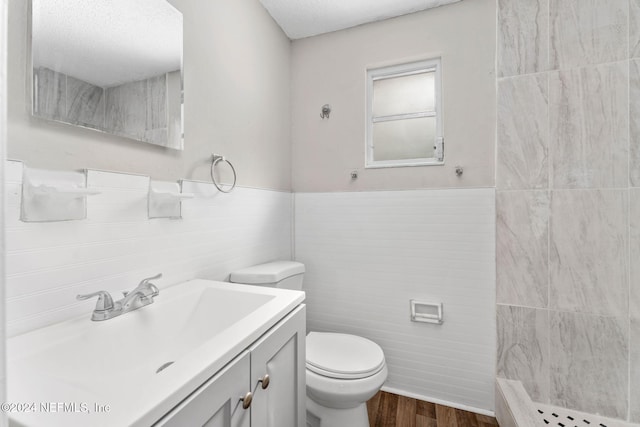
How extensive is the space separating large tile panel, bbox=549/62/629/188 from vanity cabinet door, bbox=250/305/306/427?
153cm

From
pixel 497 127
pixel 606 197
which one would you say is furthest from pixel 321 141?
pixel 606 197

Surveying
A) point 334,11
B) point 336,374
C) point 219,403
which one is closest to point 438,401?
point 336,374

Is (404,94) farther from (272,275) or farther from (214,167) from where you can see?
(272,275)

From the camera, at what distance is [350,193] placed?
190 cm

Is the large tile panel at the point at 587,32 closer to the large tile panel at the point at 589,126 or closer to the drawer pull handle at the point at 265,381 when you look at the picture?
the large tile panel at the point at 589,126

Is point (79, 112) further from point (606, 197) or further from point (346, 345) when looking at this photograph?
point (606, 197)

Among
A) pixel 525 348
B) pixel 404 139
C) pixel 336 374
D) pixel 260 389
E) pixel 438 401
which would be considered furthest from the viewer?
pixel 404 139

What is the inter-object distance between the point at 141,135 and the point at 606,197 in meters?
2.11

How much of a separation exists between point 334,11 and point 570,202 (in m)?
1.76

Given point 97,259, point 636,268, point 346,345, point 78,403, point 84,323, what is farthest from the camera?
point 346,345

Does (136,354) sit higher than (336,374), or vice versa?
(136,354)

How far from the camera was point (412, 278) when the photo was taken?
5.69ft

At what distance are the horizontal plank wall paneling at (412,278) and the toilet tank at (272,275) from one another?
334 millimetres

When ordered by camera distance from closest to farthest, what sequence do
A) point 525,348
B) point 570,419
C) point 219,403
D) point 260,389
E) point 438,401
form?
1. point 219,403
2. point 260,389
3. point 570,419
4. point 525,348
5. point 438,401
